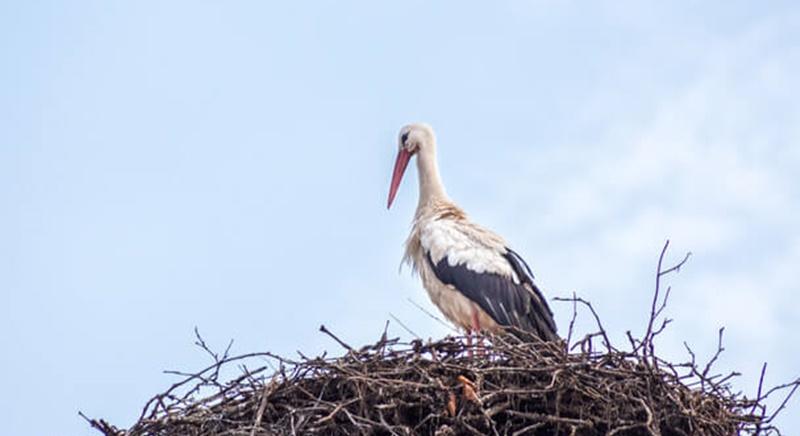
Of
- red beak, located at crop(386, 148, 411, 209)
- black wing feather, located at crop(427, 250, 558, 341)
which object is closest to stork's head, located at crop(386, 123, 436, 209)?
red beak, located at crop(386, 148, 411, 209)

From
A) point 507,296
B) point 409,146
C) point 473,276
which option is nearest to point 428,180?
point 409,146

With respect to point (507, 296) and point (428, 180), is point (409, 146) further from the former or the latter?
point (507, 296)

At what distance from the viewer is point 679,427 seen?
6.70m

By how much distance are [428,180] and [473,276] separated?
1.06 metres

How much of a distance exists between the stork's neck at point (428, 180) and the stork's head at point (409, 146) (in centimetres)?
3

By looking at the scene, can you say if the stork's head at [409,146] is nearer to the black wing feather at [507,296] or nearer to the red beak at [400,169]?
the red beak at [400,169]

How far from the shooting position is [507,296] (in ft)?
28.0

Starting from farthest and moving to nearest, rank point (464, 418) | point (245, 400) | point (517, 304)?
point (517, 304)
point (245, 400)
point (464, 418)

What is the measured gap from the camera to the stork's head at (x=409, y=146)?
9.71 m

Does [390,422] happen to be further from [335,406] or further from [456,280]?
[456,280]

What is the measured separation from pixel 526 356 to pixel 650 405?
1.82 feet

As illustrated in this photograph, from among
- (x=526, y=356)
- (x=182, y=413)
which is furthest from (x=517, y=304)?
(x=182, y=413)

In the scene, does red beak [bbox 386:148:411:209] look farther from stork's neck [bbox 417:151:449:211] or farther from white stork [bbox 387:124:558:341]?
white stork [bbox 387:124:558:341]

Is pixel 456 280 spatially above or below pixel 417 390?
above
